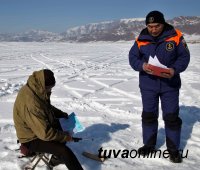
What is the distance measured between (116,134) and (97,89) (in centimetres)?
425

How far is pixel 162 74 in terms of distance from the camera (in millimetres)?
4211

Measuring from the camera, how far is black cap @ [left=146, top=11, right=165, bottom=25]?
13.5ft

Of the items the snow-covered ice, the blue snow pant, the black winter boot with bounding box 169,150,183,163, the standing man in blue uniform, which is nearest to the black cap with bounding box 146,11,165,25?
the standing man in blue uniform

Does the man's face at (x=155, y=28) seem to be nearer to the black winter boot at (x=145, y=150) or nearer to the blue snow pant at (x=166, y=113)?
the blue snow pant at (x=166, y=113)

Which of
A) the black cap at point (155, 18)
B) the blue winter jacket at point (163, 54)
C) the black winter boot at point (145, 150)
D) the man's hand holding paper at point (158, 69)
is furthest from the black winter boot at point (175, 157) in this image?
the black cap at point (155, 18)

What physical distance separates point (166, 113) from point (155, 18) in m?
1.37

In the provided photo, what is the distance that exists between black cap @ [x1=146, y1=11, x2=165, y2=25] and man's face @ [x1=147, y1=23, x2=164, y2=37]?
1.6 inches

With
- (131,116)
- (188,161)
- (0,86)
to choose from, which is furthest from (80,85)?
(188,161)

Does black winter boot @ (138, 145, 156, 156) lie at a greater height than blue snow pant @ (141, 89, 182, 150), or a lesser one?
lesser

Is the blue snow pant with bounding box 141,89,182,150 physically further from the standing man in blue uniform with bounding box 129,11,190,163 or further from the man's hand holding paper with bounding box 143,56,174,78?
the man's hand holding paper with bounding box 143,56,174,78

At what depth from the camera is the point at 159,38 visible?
4270 millimetres

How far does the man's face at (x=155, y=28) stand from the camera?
13.6 ft

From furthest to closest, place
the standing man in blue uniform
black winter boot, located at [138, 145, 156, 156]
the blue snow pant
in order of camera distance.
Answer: black winter boot, located at [138, 145, 156, 156]
the blue snow pant
the standing man in blue uniform

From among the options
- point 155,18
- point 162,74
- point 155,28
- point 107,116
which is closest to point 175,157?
point 162,74
